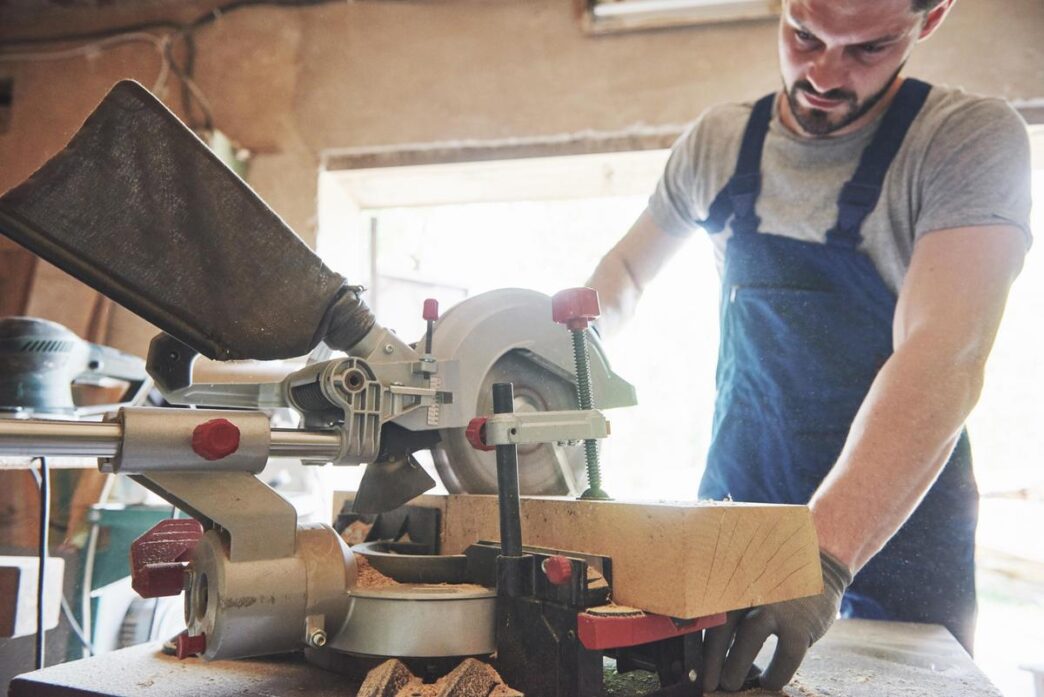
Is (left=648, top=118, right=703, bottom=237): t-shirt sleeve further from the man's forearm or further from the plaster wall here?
the man's forearm

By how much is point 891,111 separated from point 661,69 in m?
1.00

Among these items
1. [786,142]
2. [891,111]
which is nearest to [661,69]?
[786,142]

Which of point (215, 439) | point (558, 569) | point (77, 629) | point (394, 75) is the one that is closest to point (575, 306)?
point (558, 569)

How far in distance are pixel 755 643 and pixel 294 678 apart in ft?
1.64

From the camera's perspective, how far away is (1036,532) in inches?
112

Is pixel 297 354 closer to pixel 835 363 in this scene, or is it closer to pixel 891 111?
pixel 835 363

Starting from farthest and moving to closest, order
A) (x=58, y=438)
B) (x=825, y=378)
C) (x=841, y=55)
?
(x=825, y=378) → (x=841, y=55) → (x=58, y=438)

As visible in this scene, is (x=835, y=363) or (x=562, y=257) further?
(x=562, y=257)

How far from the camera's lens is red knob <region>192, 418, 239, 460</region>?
756 mm

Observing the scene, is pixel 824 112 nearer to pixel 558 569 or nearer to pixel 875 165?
pixel 875 165

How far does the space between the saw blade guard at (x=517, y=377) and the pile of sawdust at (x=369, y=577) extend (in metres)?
0.16

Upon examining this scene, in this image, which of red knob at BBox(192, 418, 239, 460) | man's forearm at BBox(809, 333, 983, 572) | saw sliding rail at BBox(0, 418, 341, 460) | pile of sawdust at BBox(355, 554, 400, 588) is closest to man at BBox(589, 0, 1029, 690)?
man's forearm at BBox(809, 333, 983, 572)

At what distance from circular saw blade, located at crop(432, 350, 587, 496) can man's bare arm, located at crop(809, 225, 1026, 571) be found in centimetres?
34

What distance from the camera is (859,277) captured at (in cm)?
151
